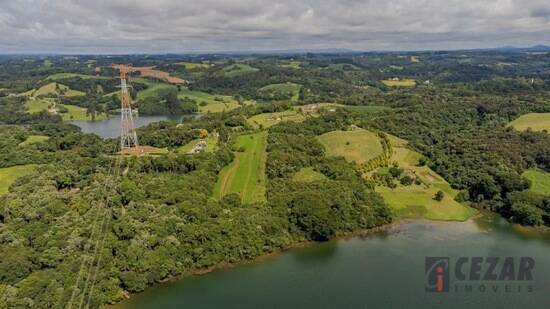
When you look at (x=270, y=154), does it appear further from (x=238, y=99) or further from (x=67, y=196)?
(x=238, y=99)

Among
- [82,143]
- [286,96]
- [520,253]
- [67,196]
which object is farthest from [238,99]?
[520,253]

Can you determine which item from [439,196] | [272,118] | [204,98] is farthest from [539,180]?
[204,98]

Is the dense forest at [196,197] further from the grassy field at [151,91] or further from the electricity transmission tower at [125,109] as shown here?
the grassy field at [151,91]

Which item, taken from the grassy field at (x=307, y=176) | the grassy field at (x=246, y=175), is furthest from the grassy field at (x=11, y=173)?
the grassy field at (x=307, y=176)

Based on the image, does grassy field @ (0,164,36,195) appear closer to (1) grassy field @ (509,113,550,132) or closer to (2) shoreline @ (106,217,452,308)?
(2) shoreline @ (106,217,452,308)

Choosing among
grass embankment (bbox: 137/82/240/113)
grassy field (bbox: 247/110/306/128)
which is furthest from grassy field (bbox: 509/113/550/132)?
grass embankment (bbox: 137/82/240/113)

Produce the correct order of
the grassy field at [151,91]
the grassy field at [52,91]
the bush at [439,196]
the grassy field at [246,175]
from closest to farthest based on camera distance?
the grassy field at [246,175], the bush at [439,196], the grassy field at [52,91], the grassy field at [151,91]
